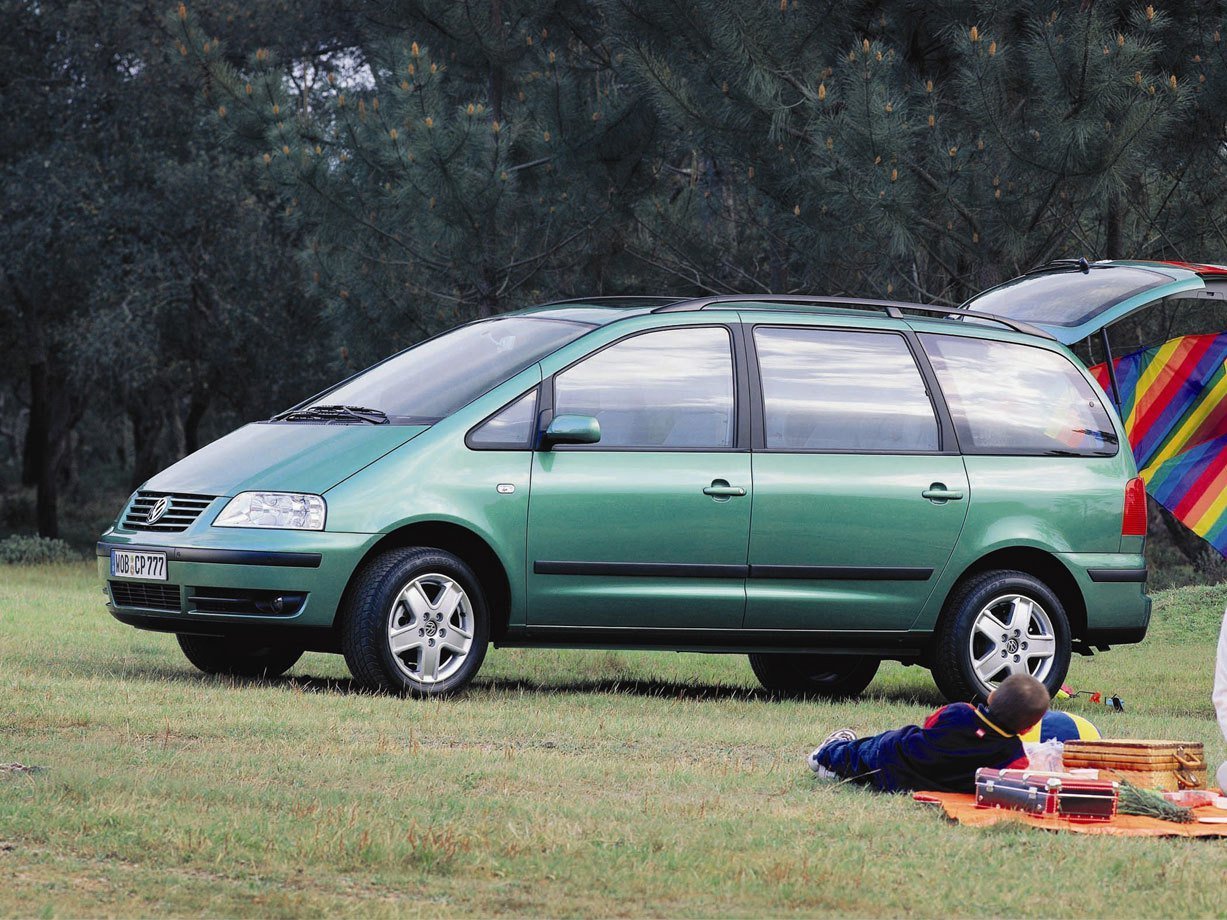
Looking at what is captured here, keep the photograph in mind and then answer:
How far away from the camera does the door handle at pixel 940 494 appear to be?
387 inches

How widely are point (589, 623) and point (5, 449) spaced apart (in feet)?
221

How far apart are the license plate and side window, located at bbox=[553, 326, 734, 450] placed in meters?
2.04

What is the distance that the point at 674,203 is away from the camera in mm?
20953

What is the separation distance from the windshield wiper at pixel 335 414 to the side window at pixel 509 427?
511 mm

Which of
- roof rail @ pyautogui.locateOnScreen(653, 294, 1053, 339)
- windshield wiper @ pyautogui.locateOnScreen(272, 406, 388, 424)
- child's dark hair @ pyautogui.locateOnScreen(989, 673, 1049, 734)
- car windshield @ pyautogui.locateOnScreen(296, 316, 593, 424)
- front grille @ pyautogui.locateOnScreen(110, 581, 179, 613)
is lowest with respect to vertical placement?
child's dark hair @ pyautogui.locateOnScreen(989, 673, 1049, 734)

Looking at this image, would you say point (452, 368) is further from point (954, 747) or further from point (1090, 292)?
point (954, 747)

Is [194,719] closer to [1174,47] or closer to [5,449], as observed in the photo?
[1174,47]

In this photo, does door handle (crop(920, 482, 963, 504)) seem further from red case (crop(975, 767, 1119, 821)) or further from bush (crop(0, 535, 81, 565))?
bush (crop(0, 535, 81, 565))

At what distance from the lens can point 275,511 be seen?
8984 mm

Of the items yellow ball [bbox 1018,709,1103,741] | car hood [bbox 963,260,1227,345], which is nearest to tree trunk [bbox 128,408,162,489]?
car hood [bbox 963,260,1227,345]

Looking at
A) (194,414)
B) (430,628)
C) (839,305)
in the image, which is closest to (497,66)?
(839,305)

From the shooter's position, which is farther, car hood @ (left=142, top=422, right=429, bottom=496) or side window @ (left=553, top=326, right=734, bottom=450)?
side window @ (left=553, top=326, right=734, bottom=450)

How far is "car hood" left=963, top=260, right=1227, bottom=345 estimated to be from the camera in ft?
34.1

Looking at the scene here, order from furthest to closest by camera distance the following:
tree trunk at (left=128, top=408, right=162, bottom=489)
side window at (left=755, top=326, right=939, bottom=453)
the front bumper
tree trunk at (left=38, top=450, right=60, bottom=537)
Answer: tree trunk at (left=128, top=408, right=162, bottom=489)
tree trunk at (left=38, top=450, right=60, bottom=537)
side window at (left=755, top=326, right=939, bottom=453)
the front bumper
